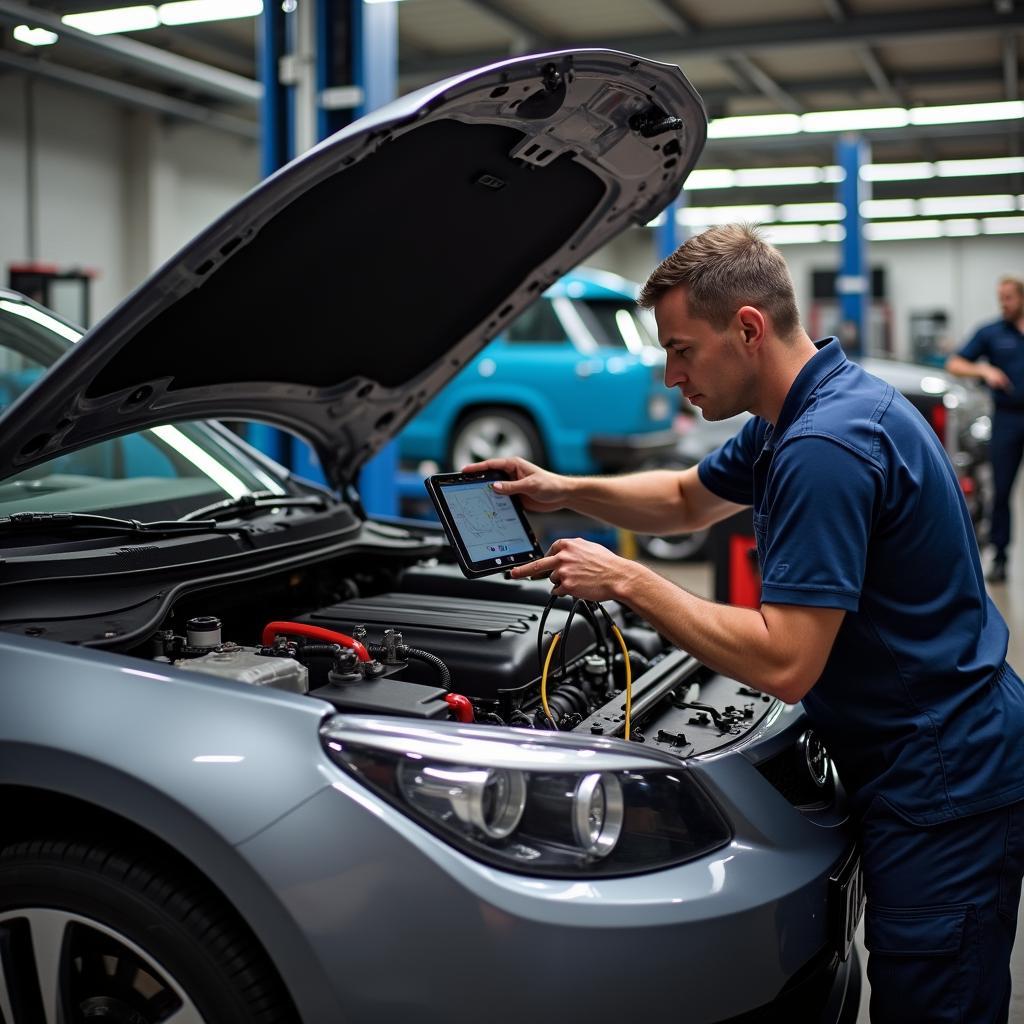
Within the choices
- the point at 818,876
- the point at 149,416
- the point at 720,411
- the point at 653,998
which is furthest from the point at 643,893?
the point at 149,416

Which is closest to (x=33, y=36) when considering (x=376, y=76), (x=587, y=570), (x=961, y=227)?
(x=376, y=76)

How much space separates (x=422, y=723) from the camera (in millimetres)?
1536

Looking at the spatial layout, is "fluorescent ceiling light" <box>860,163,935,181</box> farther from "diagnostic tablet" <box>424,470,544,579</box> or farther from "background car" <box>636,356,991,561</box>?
"diagnostic tablet" <box>424,470,544,579</box>

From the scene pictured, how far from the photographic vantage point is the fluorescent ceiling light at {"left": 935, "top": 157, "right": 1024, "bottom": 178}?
17562 mm

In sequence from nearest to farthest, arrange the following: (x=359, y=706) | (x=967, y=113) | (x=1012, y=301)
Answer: (x=359, y=706), (x=1012, y=301), (x=967, y=113)

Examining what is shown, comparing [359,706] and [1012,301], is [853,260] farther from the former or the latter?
[359,706]

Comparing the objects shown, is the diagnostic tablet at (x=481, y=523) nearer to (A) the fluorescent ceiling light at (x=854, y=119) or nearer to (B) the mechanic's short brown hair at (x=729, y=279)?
(B) the mechanic's short brown hair at (x=729, y=279)

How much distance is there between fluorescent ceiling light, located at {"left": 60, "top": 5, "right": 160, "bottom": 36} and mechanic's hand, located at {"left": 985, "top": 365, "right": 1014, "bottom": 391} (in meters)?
6.35

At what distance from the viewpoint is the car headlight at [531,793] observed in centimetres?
144

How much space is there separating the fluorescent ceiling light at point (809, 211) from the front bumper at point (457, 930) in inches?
853

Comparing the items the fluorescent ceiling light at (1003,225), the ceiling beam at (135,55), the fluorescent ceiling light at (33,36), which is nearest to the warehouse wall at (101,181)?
the ceiling beam at (135,55)

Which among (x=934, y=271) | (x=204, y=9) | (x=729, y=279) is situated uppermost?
(x=934, y=271)

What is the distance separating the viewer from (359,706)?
1.67 m

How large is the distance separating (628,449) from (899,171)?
40.3 ft
